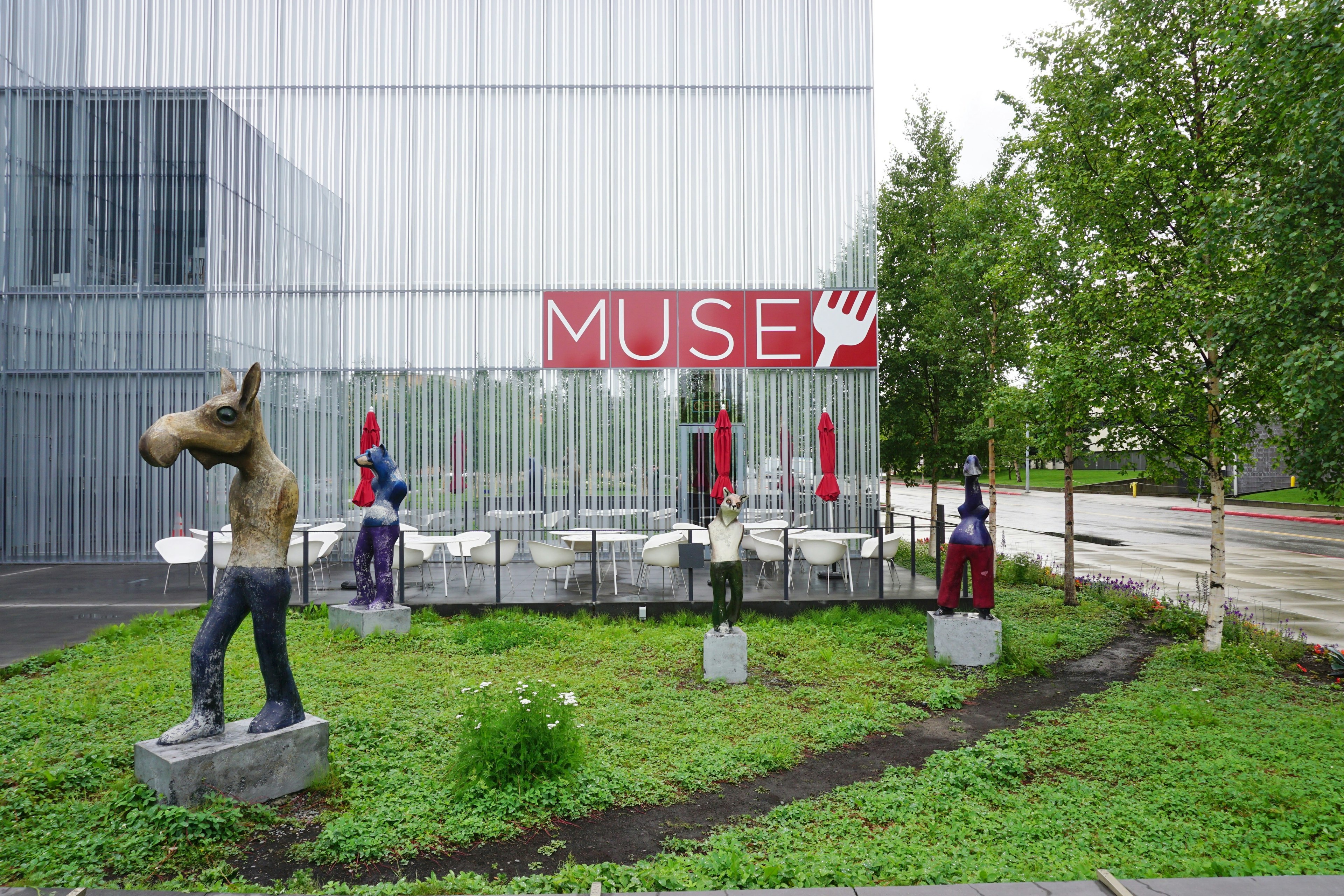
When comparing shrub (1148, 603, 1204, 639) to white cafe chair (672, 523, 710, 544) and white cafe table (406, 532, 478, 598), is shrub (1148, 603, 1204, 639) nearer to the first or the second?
white cafe chair (672, 523, 710, 544)

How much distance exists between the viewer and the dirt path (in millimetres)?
3564

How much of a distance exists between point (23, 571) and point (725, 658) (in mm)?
13691

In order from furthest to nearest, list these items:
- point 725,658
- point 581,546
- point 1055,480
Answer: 1. point 1055,480
2. point 581,546
3. point 725,658

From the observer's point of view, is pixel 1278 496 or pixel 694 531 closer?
pixel 694 531

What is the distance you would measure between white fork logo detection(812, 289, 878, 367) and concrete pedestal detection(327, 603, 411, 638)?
893 cm

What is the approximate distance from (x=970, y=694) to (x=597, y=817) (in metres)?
3.78

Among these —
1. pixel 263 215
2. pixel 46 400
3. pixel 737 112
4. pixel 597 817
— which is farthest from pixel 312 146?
pixel 597 817

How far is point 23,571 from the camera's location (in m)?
13.2

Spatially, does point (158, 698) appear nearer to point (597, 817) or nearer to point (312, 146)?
point (597, 817)

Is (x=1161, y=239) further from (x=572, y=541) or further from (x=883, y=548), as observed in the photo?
(x=572, y=541)

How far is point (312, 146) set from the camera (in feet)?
46.6

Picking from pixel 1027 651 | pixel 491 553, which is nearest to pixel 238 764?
pixel 491 553

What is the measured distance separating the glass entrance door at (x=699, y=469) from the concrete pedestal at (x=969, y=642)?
265 inches

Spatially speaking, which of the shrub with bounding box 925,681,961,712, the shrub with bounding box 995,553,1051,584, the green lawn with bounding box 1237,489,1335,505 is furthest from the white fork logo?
the green lawn with bounding box 1237,489,1335,505
